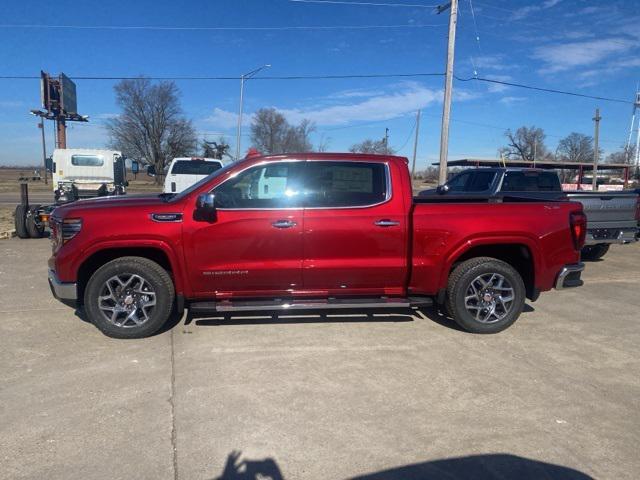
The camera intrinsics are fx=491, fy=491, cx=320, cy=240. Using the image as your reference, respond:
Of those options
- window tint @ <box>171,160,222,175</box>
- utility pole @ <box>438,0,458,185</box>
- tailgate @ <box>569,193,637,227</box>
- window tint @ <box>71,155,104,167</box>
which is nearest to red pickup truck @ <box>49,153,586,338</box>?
tailgate @ <box>569,193,637,227</box>

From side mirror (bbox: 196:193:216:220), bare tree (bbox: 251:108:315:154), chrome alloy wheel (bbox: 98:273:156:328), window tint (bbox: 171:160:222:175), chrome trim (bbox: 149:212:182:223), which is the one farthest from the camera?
bare tree (bbox: 251:108:315:154)

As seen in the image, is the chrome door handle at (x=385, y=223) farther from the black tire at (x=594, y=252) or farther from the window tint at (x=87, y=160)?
the window tint at (x=87, y=160)

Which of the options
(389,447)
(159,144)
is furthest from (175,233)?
(159,144)

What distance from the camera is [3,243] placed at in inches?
428

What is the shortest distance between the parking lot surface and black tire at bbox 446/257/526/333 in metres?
0.18

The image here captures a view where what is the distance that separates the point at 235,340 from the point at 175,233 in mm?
1231

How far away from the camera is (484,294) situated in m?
5.33

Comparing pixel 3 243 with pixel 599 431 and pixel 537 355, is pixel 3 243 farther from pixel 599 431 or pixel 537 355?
pixel 599 431

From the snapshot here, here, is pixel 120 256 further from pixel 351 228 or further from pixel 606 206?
pixel 606 206

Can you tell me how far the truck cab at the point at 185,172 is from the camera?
46.4 feet

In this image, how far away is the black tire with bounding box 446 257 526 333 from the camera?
5281 mm

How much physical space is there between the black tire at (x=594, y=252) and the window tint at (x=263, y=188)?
738 centimetres

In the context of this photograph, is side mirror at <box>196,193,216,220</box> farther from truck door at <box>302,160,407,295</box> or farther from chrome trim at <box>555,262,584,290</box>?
chrome trim at <box>555,262,584,290</box>

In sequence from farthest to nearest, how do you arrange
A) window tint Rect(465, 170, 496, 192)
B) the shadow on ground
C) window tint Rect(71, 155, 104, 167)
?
window tint Rect(71, 155, 104, 167)
window tint Rect(465, 170, 496, 192)
the shadow on ground
